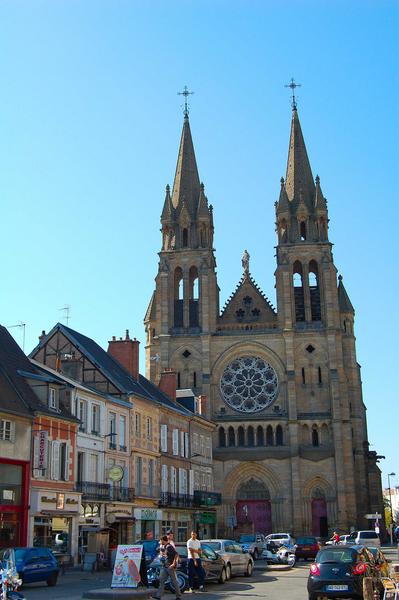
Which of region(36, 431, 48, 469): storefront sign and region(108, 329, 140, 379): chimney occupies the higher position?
region(108, 329, 140, 379): chimney

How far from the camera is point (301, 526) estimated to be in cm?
5878

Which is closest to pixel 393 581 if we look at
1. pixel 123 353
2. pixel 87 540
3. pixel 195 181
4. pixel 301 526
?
pixel 87 540

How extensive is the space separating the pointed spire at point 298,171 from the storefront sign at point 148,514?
36039 millimetres

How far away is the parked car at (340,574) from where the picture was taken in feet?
55.0

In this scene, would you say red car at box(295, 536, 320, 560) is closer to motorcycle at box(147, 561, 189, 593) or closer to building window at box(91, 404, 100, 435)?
building window at box(91, 404, 100, 435)

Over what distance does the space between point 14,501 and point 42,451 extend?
207cm

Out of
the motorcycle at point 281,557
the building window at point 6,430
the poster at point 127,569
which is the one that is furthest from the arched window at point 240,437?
the poster at point 127,569

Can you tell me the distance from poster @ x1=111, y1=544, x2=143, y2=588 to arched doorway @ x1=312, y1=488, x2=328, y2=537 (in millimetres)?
43136

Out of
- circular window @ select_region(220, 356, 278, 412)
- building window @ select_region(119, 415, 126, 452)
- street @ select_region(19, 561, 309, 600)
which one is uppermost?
circular window @ select_region(220, 356, 278, 412)

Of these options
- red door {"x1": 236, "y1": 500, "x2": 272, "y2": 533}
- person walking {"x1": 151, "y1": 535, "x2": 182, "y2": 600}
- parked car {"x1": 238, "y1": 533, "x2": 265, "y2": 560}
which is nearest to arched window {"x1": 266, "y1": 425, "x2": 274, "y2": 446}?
red door {"x1": 236, "y1": 500, "x2": 272, "y2": 533}

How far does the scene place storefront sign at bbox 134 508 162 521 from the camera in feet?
123

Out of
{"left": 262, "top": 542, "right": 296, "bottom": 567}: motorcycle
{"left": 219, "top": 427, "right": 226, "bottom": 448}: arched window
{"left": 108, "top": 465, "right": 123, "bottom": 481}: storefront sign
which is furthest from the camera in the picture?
{"left": 219, "top": 427, "right": 226, "bottom": 448}: arched window

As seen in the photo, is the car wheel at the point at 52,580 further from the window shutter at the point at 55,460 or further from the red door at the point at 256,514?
the red door at the point at 256,514

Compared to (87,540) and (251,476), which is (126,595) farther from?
(251,476)
